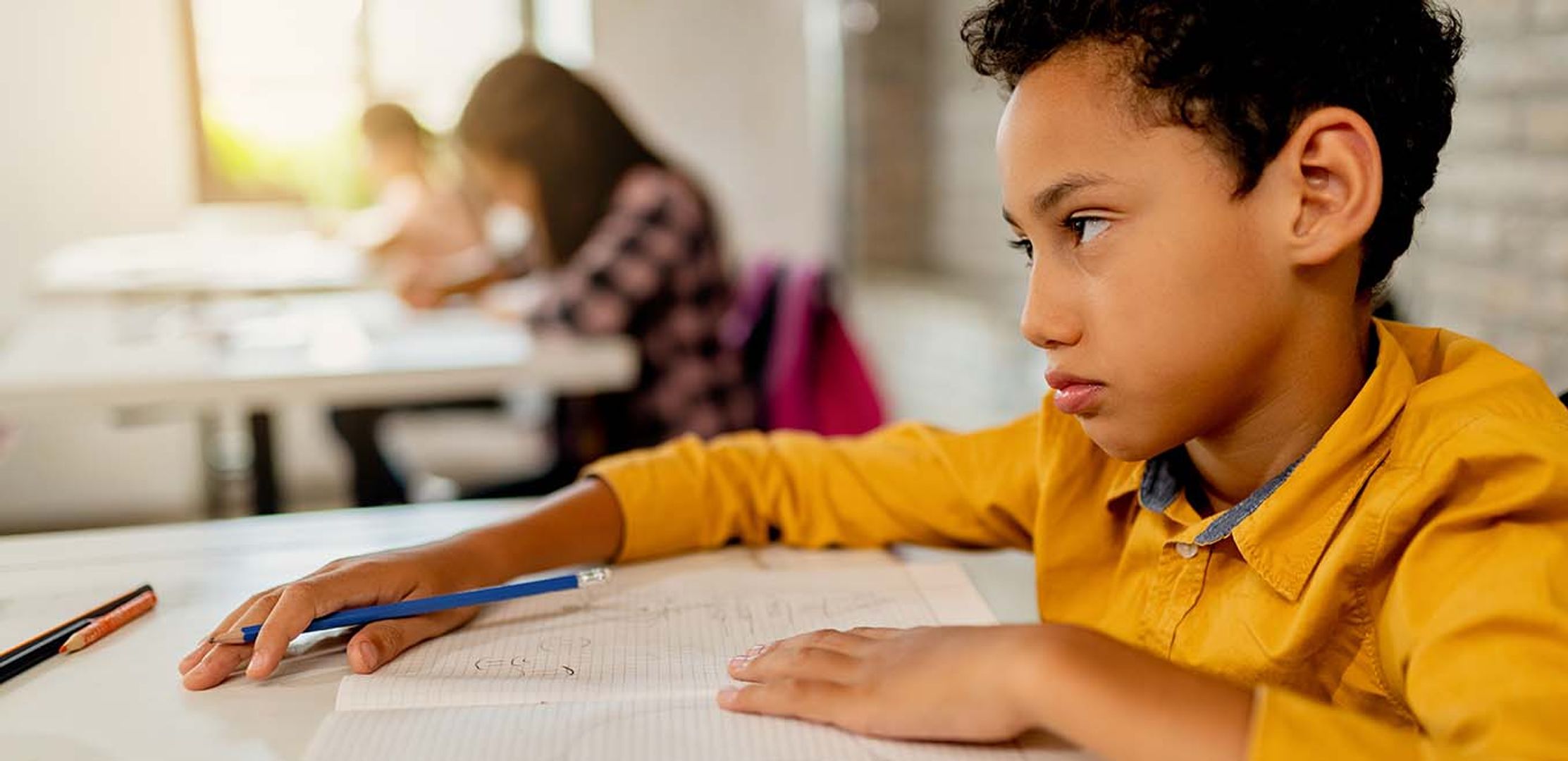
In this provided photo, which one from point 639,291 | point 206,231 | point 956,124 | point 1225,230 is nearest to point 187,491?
point 206,231

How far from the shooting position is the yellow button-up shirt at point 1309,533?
0.56 meters

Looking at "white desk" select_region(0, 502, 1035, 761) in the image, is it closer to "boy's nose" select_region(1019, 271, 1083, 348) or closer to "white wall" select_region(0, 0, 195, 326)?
"boy's nose" select_region(1019, 271, 1083, 348)

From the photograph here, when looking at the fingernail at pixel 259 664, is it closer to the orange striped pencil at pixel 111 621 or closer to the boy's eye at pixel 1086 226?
the orange striped pencil at pixel 111 621

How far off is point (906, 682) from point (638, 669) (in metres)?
0.17

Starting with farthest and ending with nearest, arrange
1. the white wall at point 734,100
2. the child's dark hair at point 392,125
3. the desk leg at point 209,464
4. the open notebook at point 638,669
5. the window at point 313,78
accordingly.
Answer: the white wall at point 734,100 < the child's dark hair at point 392,125 < the desk leg at point 209,464 < the window at point 313,78 < the open notebook at point 638,669

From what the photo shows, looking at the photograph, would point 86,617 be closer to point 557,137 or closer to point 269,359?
point 269,359

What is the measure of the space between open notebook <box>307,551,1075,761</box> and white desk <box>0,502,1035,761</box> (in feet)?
0.16

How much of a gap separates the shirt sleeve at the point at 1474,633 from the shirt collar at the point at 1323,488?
2.1 inches

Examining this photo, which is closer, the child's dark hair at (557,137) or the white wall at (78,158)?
the white wall at (78,158)

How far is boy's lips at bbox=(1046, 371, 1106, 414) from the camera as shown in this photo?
0.75 metres

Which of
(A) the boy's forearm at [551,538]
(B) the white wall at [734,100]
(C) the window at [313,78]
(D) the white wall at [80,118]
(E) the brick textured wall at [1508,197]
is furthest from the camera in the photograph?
(B) the white wall at [734,100]

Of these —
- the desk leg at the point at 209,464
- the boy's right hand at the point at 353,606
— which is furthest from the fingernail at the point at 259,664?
the desk leg at the point at 209,464

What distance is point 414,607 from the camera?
79cm

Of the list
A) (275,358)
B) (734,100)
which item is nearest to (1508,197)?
(275,358)
